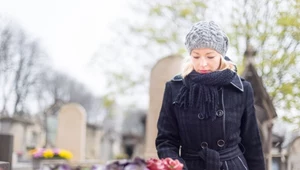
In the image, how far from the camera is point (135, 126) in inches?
1925

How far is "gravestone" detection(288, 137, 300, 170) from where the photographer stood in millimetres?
3799

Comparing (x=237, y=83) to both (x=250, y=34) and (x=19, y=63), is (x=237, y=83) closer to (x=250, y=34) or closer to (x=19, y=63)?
(x=250, y=34)

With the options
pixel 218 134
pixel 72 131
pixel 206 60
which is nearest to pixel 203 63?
pixel 206 60

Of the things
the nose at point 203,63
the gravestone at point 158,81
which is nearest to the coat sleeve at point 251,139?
the nose at point 203,63

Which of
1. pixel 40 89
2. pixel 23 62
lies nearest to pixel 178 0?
pixel 23 62

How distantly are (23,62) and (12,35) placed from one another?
418 cm

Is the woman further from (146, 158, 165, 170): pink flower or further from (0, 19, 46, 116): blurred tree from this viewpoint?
(0, 19, 46, 116): blurred tree

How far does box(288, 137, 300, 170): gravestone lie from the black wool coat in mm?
1627

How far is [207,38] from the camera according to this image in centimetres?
215

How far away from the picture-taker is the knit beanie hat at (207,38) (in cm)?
215

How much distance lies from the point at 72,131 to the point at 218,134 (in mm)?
11226

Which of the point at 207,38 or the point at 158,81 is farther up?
the point at 158,81

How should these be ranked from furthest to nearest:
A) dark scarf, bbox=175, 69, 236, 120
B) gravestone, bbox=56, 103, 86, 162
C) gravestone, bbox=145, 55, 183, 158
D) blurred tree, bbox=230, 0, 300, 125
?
gravestone, bbox=56, 103, 86, 162
gravestone, bbox=145, 55, 183, 158
blurred tree, bbox=230, 0, 300, 125
dark scarf, bbox=175, 69, 236, 120

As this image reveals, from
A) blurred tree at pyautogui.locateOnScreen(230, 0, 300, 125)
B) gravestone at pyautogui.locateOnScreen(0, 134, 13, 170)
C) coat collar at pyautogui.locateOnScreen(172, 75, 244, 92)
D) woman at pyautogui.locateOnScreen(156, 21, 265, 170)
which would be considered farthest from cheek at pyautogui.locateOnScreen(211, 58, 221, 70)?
blurred tree at pyautogui.locateOnScreen(230, 0, 300, 125)
